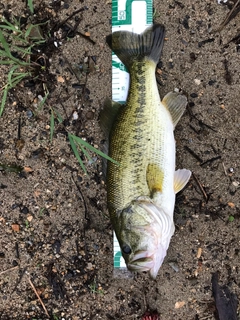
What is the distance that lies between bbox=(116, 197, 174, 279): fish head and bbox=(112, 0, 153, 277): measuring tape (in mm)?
650

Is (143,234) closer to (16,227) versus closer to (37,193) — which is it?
(37,193)

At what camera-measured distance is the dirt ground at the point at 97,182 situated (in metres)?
3.24

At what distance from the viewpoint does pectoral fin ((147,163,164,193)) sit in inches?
109

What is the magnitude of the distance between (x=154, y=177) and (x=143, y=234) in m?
0.43

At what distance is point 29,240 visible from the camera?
11.3 feet

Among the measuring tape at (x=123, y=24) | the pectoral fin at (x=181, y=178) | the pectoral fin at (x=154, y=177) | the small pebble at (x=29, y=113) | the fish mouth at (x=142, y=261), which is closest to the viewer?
the fish mouth at (x=142, y=261)

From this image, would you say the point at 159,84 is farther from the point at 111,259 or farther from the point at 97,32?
the point at 111,259

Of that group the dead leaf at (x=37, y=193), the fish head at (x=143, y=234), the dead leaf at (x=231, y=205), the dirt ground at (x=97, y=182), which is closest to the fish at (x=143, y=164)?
the fish head at (x=143, y=234)

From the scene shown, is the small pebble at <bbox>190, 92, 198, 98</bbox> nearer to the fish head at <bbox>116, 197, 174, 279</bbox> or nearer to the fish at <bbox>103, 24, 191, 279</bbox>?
the fish at <bbox>103, 24, 191, 279</bbox>

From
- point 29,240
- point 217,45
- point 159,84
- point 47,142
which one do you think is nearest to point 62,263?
point 29,240

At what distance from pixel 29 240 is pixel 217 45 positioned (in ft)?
7.97

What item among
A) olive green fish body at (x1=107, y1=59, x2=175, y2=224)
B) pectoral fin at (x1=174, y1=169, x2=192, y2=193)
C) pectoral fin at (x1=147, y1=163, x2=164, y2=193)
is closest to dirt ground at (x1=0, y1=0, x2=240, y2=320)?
pectoral fin at (x1=174, y1=169, x2=192, y2=193)

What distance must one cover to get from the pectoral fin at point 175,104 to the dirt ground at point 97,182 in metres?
0.25

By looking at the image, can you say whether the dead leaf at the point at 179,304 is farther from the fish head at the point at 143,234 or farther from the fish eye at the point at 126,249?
the fish eye at the point at 126,249
